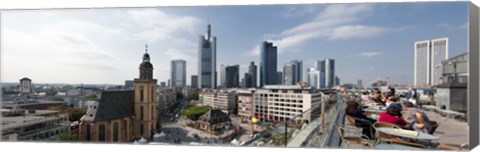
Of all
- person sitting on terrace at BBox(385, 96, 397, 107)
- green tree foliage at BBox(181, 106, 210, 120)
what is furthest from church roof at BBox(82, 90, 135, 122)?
person sitting on terrace at BBox(385, 96, 397, 107)

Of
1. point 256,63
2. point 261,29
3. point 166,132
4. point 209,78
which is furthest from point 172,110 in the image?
point 261,29

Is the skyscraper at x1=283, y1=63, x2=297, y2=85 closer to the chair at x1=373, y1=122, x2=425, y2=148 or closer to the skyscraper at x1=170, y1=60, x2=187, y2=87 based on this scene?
the chair at x1=373, y1=122, x2=425, y2=148

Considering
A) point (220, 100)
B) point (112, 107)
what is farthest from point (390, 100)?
point (112, 107)

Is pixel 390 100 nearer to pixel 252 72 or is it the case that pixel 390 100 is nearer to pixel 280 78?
pixel 280 78

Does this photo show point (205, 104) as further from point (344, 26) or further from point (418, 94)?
point (418, 94)

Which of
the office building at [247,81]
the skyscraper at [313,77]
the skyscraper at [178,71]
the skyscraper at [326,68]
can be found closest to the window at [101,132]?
the skyscraper at [178,71]

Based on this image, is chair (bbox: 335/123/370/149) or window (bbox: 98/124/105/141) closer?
chair (bbox: 335/123/370/149)

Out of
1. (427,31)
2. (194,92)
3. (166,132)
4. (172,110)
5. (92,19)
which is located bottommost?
(166,132)

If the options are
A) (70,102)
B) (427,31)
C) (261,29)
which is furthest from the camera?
(70,102)
